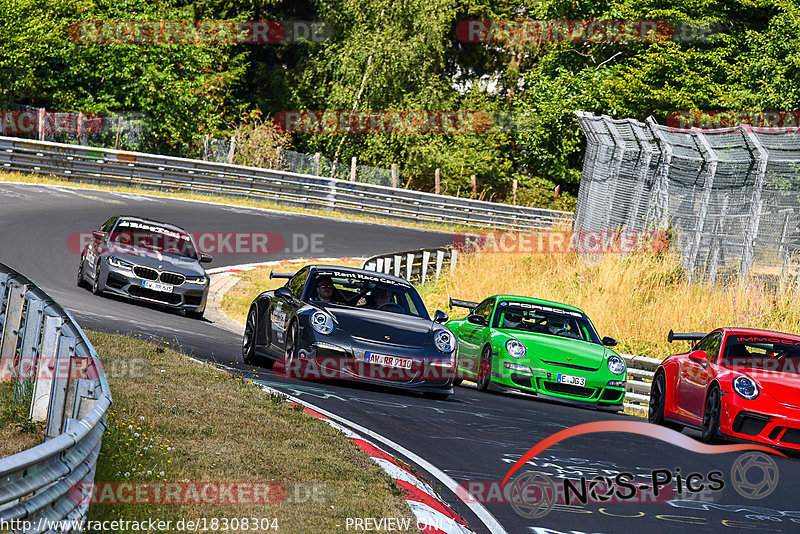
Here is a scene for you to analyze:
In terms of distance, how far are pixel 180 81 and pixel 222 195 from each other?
7.50m

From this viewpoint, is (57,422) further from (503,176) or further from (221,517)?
(503,176)

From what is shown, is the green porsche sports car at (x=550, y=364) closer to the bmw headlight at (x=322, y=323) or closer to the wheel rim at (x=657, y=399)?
the wheel rim at (x=657, y=399)

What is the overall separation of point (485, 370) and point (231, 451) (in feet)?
24.0

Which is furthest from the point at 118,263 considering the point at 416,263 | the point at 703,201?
the point at 703,201

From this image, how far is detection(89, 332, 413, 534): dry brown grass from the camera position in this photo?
6638 millimetres

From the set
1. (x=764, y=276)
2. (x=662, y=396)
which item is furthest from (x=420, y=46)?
(x=662, y=396)

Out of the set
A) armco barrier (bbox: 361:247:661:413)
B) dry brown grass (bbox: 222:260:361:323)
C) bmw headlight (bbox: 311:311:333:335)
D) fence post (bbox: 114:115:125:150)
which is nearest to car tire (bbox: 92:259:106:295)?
dry brown grass (bbox: 222:260:361:323)

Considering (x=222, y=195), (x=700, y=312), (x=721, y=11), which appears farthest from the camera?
(x=721, y=11)

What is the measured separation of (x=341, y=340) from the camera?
1221 centimetres

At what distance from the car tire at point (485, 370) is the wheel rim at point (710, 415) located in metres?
3.46

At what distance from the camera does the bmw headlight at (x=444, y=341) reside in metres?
12.6

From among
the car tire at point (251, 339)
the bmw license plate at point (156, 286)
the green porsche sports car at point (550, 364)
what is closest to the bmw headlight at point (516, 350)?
the green porsche sports car at point (550, 364)

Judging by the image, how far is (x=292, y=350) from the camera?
12.5 m

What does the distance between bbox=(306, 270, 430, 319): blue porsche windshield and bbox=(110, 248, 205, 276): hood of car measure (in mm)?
5436
